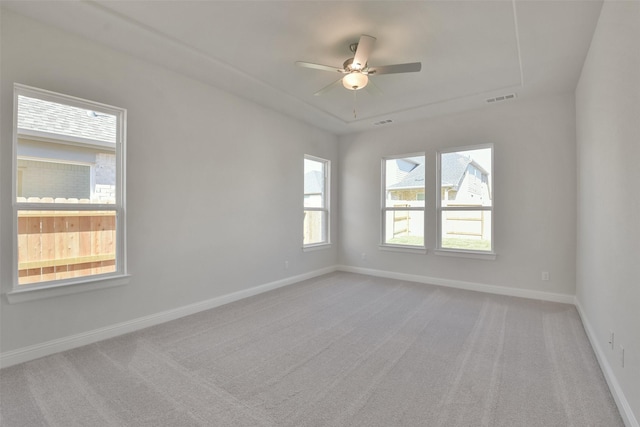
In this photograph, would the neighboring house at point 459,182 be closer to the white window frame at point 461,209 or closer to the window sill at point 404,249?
the white window frame at point 461,209

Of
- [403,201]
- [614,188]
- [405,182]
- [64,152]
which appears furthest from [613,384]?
[64,152]

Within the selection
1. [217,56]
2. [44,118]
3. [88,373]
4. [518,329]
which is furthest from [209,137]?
[518,329]

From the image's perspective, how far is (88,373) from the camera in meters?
2.27

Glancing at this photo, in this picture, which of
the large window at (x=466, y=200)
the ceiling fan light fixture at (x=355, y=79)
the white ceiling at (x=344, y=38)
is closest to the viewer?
the white ceiling at (x=344, y=38)

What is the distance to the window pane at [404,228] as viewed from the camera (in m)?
5.23

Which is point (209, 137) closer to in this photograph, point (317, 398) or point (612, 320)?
point (317, 398)

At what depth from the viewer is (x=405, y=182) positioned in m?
5.41

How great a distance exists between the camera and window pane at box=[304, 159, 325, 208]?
554 centimetres

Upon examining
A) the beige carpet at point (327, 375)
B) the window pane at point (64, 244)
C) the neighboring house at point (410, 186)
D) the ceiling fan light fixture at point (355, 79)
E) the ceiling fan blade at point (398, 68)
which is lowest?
the beige carpet at point (327, 375)

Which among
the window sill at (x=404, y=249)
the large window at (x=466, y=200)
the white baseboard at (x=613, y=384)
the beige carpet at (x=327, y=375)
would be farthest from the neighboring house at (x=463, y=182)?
the white baseboard at (x=613, y=384)

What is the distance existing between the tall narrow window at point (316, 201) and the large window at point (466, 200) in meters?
2.18

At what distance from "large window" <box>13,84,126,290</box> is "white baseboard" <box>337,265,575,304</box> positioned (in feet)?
13.6

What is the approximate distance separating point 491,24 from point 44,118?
158 inches

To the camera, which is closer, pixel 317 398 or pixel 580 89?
pixel 317 398
